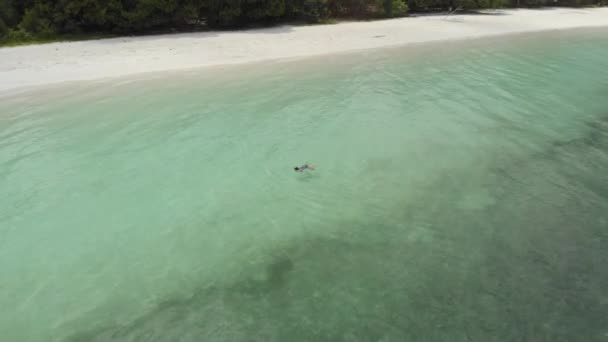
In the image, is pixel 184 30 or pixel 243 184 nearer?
pixel 243 184

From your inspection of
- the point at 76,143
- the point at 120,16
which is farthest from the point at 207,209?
the point at 120,16

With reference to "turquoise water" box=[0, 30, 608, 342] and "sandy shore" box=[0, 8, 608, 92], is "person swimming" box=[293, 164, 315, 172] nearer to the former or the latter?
"turquoise water" box=[0, 30, 608, 342]

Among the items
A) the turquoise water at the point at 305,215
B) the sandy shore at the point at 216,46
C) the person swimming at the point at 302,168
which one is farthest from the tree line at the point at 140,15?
the person swimming at the point at 302,168

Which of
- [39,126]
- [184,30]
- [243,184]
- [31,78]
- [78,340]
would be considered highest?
[184,30]

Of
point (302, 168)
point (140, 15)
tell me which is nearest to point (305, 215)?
point (302, 168)

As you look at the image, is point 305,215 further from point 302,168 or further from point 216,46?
point 216,46

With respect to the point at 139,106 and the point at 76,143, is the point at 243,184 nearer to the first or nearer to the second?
the point at 76,143

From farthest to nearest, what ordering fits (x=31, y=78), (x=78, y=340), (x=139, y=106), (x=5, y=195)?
(x=31, y=78)
(x=139, y=106)
(x=5, y=195)
(x=78, y=340)
